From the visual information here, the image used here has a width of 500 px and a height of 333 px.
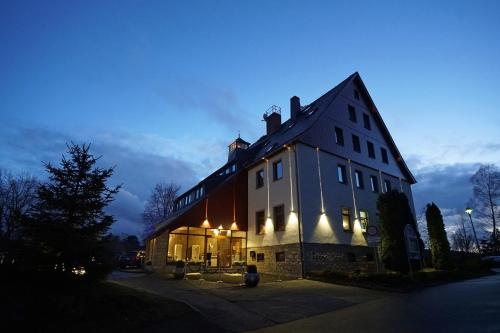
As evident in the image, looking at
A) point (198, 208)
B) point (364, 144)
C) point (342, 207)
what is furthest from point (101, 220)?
point (364, 144)

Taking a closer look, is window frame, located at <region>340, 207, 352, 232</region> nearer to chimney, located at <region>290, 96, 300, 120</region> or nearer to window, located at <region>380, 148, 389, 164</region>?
window, located at <region>380, 148, 389, 164</region>

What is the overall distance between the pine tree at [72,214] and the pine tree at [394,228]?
1419 centimetres

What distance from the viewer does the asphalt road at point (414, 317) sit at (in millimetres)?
6568

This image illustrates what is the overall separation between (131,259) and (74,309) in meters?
26.5

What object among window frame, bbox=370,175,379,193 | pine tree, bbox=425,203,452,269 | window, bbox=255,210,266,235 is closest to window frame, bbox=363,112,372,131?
window frame, bbox=370,175,379,193

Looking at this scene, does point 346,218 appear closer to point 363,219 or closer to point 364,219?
point 363,219

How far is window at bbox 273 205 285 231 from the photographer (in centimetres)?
2077

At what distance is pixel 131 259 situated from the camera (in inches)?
1252

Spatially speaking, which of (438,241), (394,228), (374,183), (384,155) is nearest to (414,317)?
(394,228)

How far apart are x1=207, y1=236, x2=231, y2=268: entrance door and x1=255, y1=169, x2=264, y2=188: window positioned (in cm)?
504

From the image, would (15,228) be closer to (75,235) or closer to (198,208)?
(75,235)

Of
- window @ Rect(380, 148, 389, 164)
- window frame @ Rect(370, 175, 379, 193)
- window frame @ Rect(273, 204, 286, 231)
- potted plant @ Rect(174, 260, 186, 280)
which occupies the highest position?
window @ Rect(380, 148, 389, 164)

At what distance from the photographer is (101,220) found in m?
9.46

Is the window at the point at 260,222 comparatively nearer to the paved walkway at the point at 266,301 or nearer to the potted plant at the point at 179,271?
the potted plant at the point at 179,271
